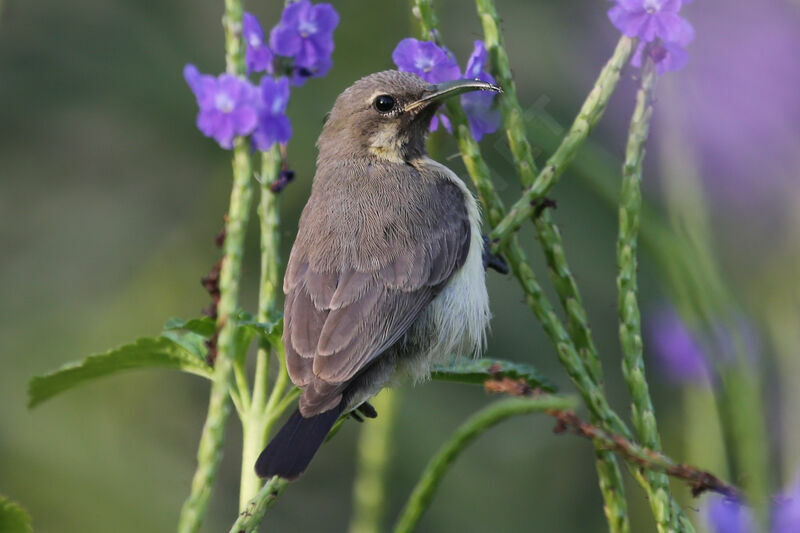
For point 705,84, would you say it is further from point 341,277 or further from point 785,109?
point 341,277

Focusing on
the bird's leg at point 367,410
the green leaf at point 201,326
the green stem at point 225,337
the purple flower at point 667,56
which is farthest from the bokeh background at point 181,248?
the green stem at point 225,337

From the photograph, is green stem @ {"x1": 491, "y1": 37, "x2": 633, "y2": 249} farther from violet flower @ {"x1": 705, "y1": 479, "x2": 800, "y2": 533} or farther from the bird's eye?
the bird's eye

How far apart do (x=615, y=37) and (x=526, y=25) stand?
123cm

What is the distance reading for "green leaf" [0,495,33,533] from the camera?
1997mm

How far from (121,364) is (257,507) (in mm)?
700

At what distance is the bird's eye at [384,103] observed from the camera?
3.59 meters

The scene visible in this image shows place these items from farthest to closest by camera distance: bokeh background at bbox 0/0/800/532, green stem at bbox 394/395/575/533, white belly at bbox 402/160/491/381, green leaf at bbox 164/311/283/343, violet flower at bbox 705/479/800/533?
bokeh background at bbox 0/0/800/532
white belly at bbox 402/160/491/381
green leaf at bbox 164/311/283/343
violet flower at bbox 705/479/800/533
green stem at bbox 394/395/575/533

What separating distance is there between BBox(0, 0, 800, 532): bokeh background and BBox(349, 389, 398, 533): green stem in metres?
0.84

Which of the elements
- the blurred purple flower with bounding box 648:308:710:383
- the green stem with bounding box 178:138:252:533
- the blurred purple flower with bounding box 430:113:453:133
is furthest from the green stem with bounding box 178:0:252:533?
the blurred purple flower with bounding box 648:308:710:383

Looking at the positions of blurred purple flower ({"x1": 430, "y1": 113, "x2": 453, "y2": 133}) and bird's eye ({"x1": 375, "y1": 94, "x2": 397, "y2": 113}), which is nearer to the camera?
blurred purple flower ({"x1": 430, "y1": 113, "x2": 453, "y2": 133})

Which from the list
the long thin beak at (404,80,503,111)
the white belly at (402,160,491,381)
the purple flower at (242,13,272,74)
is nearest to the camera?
the purple flower at (242,13,272,74)

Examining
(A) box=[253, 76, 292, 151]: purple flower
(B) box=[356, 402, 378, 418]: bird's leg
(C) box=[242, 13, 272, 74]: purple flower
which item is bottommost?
(B) box=[356, 402, 378, 418]: bird's leg

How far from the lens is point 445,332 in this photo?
3.16 m

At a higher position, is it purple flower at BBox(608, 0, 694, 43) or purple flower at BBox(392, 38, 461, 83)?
purple flower at BBox(392, 38, 461, 83)
